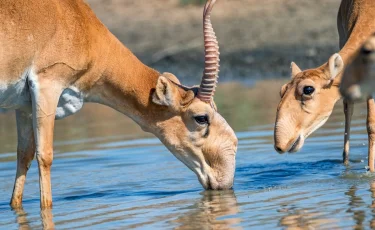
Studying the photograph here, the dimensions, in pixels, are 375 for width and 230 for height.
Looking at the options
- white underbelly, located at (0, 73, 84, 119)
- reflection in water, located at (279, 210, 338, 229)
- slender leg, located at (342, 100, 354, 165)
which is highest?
white underbelly, located at (0, 73, 84, 119)

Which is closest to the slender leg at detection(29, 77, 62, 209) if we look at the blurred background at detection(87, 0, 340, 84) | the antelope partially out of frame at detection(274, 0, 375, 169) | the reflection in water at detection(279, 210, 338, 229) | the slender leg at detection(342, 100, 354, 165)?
the antelope partially out of frame at detection(274, 0, 375, 169)

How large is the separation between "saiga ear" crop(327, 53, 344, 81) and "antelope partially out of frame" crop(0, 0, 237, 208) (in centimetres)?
157

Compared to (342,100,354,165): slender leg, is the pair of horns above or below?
Answer: above

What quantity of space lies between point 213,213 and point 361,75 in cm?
280

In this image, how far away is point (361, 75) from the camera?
9.12m

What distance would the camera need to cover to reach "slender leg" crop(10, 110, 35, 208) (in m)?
12.6

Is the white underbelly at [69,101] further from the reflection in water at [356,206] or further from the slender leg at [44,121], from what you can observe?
the reflection in water at [356,206]

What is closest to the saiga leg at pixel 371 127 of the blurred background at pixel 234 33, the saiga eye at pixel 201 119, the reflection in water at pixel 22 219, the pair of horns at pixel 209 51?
the saiga eye at pixel 201 119

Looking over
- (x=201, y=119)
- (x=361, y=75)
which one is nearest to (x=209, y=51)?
(x=201, y=119)

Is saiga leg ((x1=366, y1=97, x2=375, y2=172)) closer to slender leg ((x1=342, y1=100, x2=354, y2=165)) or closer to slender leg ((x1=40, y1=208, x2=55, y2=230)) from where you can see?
slender leg ((x1=342, y1=100, x2=354, y2=165))

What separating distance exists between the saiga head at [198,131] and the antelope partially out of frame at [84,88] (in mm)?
12

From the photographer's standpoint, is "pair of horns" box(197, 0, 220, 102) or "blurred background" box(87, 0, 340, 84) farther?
"blurred background" box(87, 0, 340, 84)

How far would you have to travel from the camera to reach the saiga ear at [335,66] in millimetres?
12773

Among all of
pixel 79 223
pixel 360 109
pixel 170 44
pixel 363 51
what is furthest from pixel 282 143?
pixel 170 44
